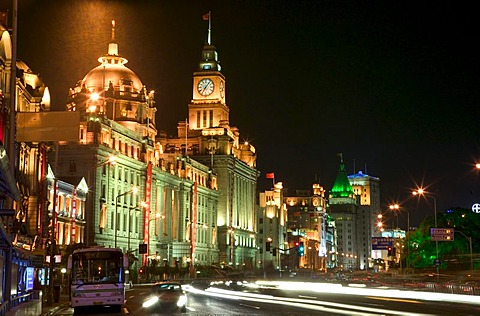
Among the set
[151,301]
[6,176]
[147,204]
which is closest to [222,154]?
[147,204]

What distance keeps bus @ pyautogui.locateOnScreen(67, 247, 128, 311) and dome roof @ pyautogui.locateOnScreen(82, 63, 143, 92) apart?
89891 mm

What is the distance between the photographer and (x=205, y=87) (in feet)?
571

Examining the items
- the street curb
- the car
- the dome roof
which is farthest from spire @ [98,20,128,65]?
the car

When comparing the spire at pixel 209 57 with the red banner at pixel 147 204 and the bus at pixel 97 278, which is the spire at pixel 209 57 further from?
the bus at pixel 97 278

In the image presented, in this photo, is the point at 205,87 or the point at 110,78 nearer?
the point at 110,78

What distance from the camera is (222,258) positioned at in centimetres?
15688

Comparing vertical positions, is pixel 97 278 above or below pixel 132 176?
below

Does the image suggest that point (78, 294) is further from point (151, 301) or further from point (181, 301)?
point (181, 301)

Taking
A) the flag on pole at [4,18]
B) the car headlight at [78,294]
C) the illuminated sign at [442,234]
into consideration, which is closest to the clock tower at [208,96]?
the illuminated sign at [442,234]

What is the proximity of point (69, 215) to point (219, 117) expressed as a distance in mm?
89520

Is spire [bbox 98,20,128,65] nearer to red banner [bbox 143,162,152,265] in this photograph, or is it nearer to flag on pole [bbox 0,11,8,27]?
red banner [bbox 143,162,152,265]

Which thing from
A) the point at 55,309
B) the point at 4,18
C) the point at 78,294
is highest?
the point at 4,18

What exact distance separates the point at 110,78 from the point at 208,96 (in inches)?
1758

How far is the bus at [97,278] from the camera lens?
39.6 m
